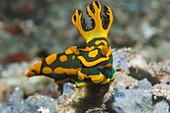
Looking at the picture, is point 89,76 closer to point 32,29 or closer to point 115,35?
point 115,35

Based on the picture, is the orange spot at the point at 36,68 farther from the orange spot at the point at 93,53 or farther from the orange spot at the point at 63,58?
the orange spot at the point at 93,53

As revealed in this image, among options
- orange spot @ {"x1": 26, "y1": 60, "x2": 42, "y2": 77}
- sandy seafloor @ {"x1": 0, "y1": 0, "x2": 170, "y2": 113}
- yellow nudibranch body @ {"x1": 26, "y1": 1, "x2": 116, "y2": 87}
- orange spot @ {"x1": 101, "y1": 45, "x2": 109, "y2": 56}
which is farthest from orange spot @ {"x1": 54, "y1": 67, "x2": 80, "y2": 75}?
sandy seafloor @ {"x1": 0, "y1": 0, "x2": 170, "y2": 113}

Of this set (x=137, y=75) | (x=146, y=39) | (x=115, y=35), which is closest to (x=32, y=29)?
(x=115, y=35)

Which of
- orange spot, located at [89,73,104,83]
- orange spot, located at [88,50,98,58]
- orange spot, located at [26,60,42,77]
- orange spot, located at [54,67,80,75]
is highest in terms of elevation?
orange spot, located at [26,60,42,77]

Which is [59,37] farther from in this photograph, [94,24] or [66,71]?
[94,24]

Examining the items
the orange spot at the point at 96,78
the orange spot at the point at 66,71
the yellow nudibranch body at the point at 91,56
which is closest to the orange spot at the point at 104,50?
the yellow nudibranch body at the point at 91,56

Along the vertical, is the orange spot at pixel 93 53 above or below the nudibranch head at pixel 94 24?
below

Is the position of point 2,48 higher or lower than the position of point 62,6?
lower

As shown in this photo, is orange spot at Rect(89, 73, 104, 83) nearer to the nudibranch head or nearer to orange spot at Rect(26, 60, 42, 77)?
the nudibranch head
